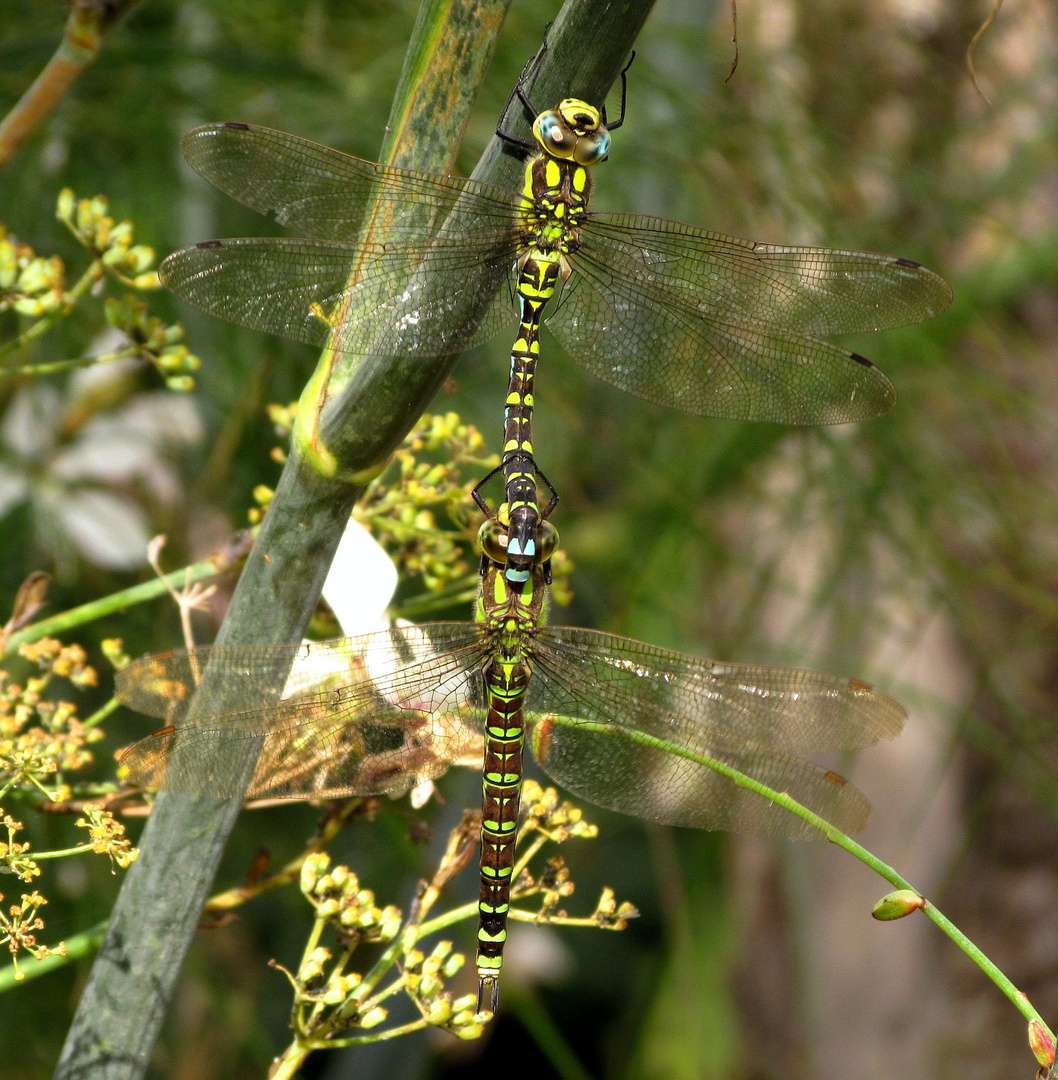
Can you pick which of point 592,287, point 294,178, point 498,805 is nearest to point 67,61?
point 294,178

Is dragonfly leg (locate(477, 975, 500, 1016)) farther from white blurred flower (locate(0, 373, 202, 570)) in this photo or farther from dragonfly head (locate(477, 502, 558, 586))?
white blurred flower (locate(0, 373, 202, 570))

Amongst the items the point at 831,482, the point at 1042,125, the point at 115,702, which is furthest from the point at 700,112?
the point at 115,702

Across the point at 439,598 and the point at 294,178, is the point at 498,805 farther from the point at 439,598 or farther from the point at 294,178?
the point at 294,178

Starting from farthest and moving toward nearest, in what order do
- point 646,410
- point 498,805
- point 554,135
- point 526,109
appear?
point 646,410
point 498,805
point 554,135
point 526,109

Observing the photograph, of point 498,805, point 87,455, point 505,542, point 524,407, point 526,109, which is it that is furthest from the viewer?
point 87,455

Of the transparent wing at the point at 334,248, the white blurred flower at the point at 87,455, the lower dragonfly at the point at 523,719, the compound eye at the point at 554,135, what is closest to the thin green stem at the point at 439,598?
the lower dragonfly at the point at 523,719

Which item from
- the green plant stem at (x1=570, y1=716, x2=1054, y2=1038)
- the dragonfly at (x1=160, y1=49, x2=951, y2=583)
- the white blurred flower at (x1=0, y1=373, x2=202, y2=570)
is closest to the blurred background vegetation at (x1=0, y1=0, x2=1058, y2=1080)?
the white blurred flower at (x1=0, y1=373, x2=202, y2=570)

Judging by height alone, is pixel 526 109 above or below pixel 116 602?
above
